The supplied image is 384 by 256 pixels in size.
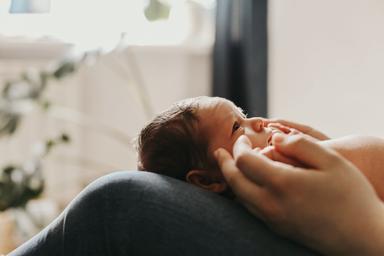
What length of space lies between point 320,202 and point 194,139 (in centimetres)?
32

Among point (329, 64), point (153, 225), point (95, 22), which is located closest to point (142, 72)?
point (95, 22)

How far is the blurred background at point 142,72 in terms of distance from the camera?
1.96 m

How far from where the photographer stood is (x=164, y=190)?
65 cm

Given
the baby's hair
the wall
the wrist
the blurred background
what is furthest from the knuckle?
the wall

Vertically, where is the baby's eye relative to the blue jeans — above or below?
above

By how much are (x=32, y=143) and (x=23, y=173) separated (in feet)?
2.41

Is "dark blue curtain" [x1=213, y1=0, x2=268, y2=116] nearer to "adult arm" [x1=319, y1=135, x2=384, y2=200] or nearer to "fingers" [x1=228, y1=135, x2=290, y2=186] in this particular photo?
"adult arm" [x1=319, y1=135, x2=384, y2=200]

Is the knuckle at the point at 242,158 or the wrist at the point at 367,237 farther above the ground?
the knuckle at the point at 242,158

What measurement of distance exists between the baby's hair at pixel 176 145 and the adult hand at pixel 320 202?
255mm

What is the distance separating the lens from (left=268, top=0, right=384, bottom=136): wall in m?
1.96

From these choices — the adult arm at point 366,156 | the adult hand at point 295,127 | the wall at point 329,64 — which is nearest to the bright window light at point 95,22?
the wall at point 329,64

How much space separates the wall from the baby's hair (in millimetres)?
1221

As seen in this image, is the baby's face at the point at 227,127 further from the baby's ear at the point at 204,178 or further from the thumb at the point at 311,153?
the thumb at the point at 311,153

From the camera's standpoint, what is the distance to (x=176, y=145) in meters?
0.85
